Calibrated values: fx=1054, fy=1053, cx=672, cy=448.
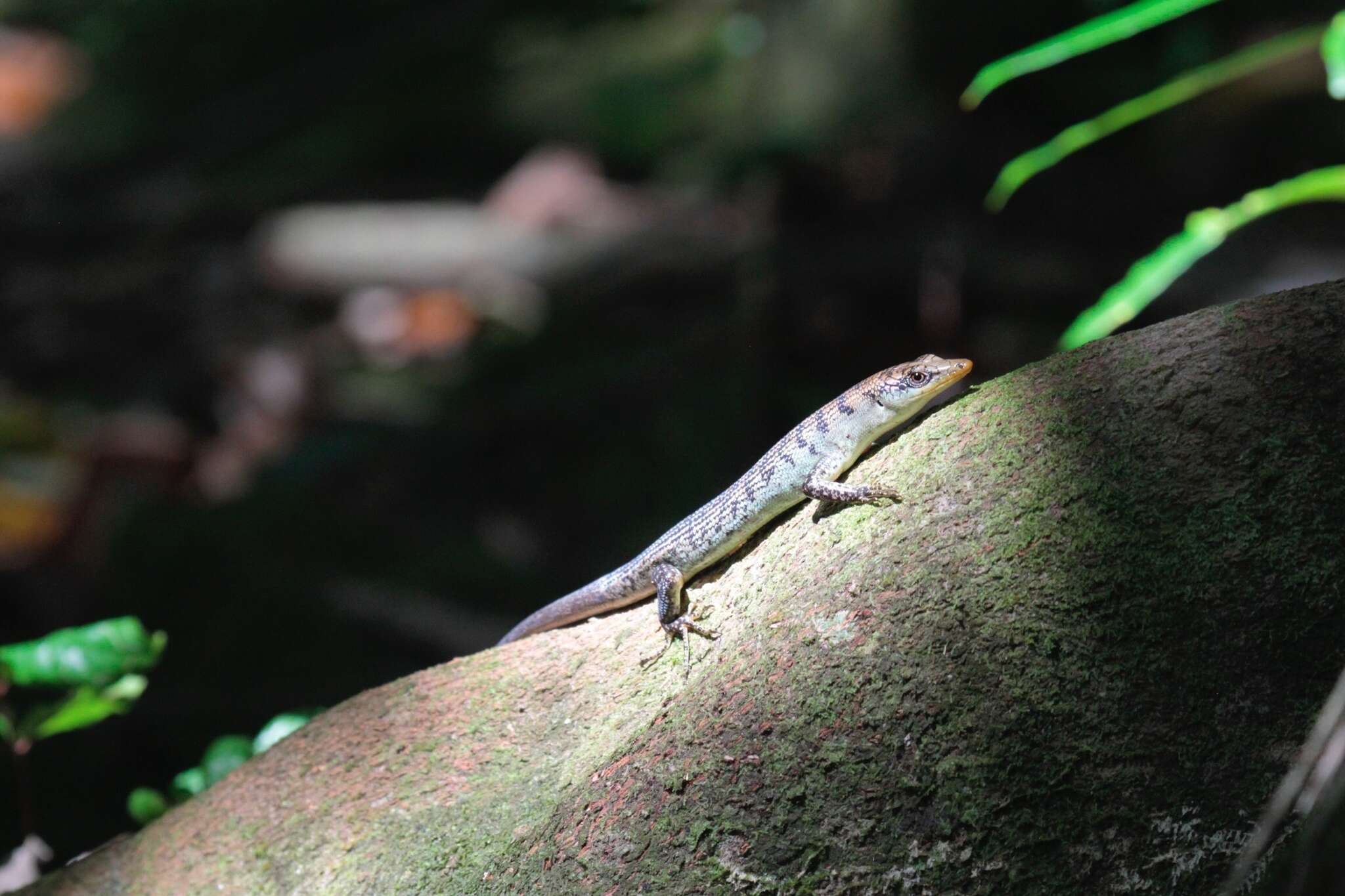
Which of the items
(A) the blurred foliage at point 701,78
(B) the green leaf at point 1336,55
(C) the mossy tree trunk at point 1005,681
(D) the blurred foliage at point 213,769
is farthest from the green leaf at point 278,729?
(A) the blurred foliage at point 701,78

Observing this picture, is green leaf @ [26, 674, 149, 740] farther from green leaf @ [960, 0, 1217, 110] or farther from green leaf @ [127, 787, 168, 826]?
green leaf @ [960, 0, 1217, 110]

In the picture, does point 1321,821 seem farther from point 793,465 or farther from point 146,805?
point 146,805

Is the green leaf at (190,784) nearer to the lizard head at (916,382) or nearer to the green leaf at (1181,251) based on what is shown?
the lizard head at (916,382)

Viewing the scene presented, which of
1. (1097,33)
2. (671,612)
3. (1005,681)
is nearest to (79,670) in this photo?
(671,612)

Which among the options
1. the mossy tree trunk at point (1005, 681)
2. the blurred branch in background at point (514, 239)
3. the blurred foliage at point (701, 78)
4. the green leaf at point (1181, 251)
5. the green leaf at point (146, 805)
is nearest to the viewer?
the mossy tree trunk at point (1005, 681)

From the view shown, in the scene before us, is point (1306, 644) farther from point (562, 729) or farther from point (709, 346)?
point (709, 346)

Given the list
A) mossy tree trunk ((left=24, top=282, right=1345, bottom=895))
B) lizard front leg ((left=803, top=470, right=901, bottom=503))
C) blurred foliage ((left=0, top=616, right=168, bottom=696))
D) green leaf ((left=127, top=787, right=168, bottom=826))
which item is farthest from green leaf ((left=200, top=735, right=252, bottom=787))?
lizard front leg ((left=803, top=470, right=901, bottom=503))
